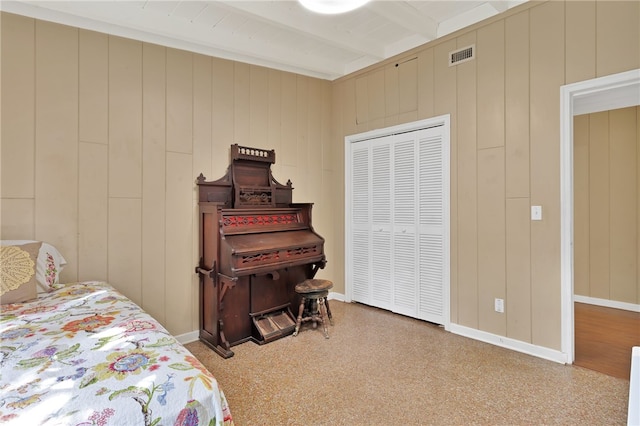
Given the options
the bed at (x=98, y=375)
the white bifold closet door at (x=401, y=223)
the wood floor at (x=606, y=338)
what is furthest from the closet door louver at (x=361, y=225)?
the bed at (x=98, y=375)

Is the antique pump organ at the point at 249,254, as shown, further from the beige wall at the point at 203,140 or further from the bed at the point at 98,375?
the bed at the point at 98,375

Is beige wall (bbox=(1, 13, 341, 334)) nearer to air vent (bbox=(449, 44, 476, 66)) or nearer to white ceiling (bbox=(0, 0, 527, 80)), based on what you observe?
white ceiling (bbox=(0, 0, 527, 80))

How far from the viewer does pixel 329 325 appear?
3412 millimetres

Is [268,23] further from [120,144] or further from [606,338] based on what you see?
[606,338]

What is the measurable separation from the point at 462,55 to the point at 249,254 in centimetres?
260

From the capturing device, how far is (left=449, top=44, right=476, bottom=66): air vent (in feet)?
9.96

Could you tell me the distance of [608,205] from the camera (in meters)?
4.14

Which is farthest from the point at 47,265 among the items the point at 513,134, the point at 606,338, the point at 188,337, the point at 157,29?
the point at 606,338

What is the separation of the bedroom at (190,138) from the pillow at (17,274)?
0.41m

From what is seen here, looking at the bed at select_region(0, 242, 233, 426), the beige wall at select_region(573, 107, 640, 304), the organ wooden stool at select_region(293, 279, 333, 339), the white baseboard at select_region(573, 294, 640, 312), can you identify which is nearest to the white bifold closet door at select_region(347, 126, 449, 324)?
the organ wooden stool at select_region(293, 279, 333, 339)

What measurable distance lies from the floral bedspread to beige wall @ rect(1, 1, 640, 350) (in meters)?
1.21

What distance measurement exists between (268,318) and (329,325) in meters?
0.63

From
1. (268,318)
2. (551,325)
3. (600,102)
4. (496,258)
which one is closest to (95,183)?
(268,318)

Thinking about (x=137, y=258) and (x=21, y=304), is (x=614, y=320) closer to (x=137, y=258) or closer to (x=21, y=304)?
(x=137, y=258)
